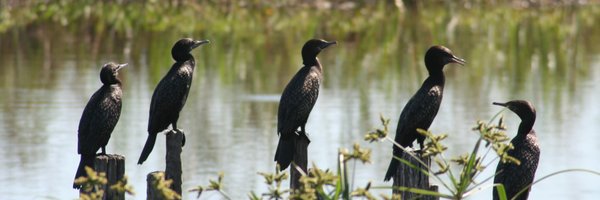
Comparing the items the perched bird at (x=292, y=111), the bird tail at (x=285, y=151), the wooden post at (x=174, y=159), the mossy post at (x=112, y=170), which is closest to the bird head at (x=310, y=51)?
the perched bird at (x=292, y=111)

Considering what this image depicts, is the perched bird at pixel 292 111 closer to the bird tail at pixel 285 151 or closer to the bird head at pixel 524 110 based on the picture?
the bird tail at pixel 285 151

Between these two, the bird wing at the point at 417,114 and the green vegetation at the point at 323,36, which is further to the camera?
the green vegetation at the point at 323,36

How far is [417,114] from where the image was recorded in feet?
23.2

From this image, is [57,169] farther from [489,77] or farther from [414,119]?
[489,77]

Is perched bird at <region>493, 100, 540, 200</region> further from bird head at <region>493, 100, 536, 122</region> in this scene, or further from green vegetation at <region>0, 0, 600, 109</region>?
green vegetation at <region>0, 0, 600, 109</region>

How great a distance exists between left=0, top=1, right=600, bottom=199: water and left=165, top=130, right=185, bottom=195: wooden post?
2519mm

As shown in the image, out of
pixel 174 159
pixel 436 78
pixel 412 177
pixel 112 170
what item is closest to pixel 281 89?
pixel 436 78

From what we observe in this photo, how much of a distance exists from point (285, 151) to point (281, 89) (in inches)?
323

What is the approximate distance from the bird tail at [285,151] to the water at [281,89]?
2.54m

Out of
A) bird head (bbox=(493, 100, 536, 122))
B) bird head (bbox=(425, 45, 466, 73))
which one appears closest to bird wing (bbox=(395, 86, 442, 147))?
bird head (bbox=(425, 45, 466, 73))

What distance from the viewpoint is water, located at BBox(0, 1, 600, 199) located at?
10.7m

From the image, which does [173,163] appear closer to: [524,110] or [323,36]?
[524,110]

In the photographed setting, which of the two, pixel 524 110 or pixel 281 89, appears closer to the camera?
pixel 524 110

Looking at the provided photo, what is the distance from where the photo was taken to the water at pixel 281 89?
423 inches
